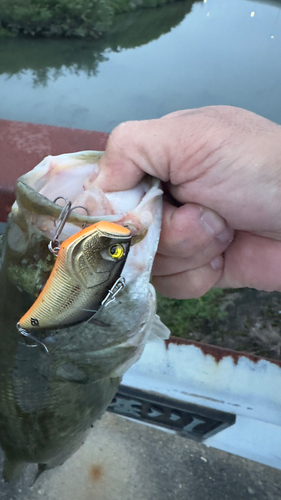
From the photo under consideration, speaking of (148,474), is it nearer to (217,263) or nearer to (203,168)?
(217,263)

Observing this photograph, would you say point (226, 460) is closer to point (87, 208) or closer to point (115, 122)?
point (87, 208)

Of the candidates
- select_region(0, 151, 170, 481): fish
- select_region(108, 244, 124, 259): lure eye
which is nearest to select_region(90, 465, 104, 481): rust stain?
select_region(0, 151, 170, 481): fish

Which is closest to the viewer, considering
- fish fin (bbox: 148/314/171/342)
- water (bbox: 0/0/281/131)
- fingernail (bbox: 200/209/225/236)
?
fingernail (bbox: 200/209/225/236)

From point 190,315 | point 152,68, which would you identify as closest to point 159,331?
point 190,315

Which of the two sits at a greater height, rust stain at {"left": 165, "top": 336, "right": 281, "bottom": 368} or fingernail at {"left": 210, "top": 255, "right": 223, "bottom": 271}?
fingernail at {"left": 210, "top": 255, "right": 223, "bottom": 271}

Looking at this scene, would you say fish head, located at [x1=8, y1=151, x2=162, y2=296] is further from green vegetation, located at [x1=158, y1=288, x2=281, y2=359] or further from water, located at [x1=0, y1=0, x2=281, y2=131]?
water, located at [x1=0, y1=0, x2=281, y2=131]

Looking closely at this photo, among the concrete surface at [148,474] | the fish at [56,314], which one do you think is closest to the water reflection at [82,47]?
the concrete surface at [148,474]
